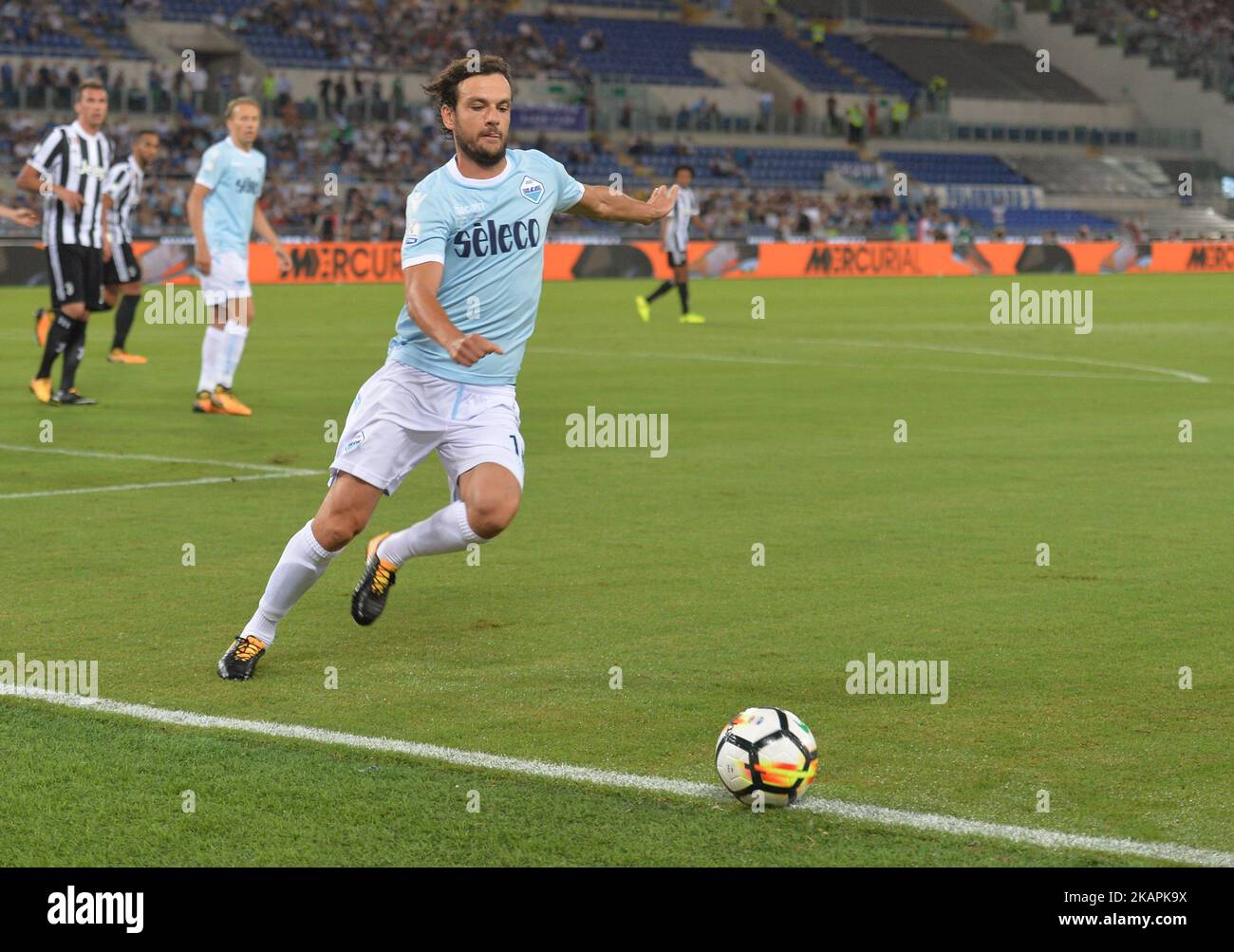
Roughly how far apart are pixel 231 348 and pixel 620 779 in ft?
33.2

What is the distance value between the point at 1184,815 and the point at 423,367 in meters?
Result: 3.17

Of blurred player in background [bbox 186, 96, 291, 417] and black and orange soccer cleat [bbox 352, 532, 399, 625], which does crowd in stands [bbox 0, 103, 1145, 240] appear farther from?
black and orange soccer cleat [bbox 352, 532, 399, 625]

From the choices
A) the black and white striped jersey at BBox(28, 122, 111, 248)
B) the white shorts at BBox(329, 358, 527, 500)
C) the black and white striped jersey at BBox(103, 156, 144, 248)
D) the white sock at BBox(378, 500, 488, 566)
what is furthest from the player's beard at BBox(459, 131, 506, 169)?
the black and white striped jersey at BBox(103, 156, 144, 248)

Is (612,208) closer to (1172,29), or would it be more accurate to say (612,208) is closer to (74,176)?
(74,176)

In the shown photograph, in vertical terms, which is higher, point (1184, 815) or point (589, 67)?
point (589, 67)

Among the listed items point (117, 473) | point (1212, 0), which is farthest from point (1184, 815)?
point (1212, 0)

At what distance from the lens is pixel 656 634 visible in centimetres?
708

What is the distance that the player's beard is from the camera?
21.4 ft

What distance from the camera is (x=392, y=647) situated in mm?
6918

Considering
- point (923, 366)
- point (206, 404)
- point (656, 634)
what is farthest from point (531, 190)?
point (923, 366)

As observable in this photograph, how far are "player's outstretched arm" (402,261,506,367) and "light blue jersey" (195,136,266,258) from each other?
8.43m
